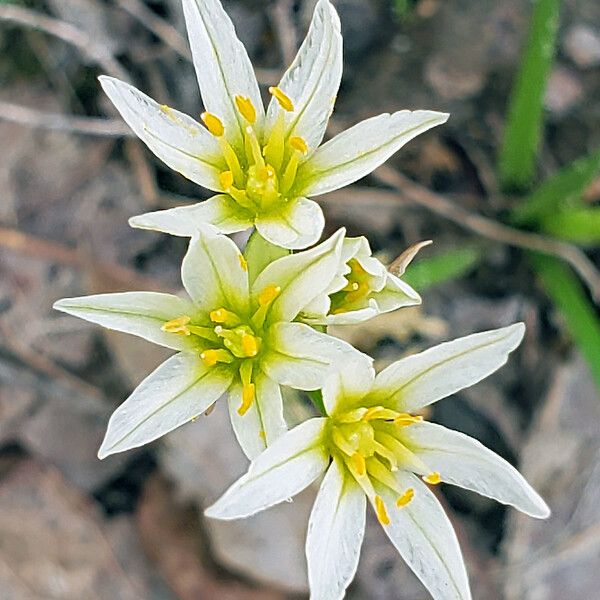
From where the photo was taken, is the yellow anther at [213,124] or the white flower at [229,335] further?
the yellow anther at [213,124]

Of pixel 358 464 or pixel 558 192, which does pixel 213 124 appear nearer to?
pixel 358 464

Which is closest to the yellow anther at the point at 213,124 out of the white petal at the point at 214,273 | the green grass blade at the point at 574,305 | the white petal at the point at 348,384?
the white petal at the point at 214,273

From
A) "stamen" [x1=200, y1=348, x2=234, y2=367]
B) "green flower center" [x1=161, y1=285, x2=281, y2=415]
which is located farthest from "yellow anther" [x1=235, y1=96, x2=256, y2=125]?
"stamen" [x1=200, y1=348, x2=234, y2=367]

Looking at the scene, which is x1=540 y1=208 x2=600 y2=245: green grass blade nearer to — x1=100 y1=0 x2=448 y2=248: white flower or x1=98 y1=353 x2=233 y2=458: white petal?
x1=100 y1=0 x2=448 y2=248: white flower

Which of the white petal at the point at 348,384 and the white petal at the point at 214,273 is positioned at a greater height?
the white petal at the point at 214,273

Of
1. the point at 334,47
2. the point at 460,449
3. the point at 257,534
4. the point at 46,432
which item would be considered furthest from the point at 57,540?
the point at 334,47

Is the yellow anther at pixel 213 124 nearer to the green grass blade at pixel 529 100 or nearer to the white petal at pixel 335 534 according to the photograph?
the white petal at pixel 335 534

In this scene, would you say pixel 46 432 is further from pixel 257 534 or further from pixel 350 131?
pixel 350 131
